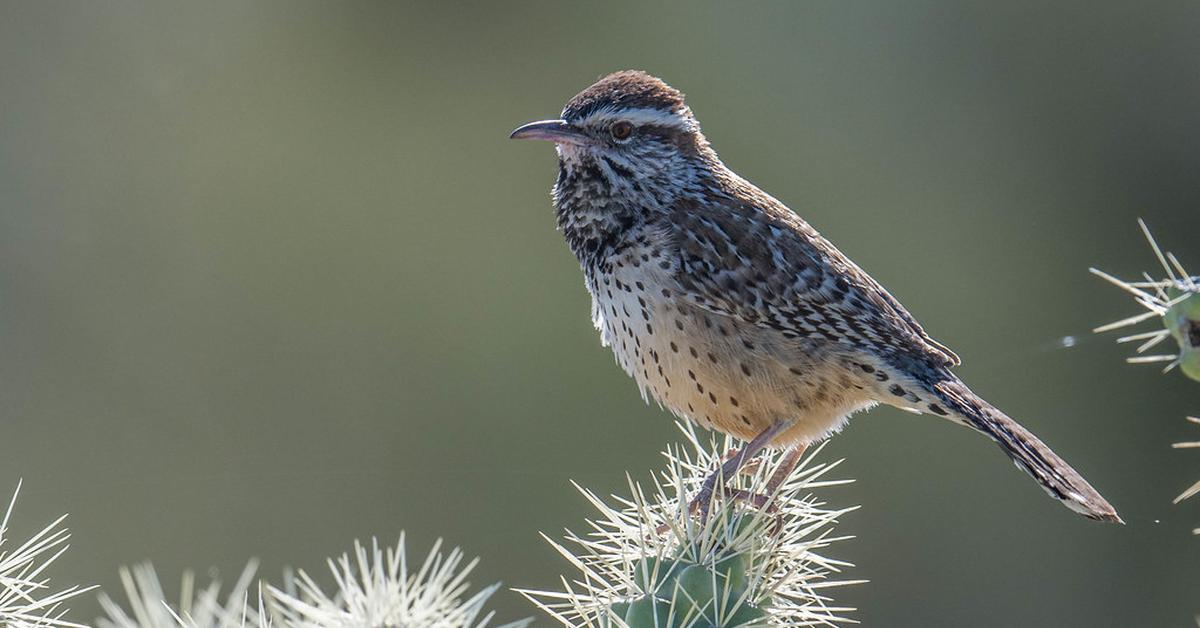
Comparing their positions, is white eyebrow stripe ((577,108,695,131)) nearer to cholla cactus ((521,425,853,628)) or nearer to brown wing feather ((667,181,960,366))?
brown wing feather ((667,181,960,366))

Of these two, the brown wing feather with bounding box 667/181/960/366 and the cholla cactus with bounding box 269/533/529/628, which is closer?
the cholla cactus with bounding box 269/533/529/628

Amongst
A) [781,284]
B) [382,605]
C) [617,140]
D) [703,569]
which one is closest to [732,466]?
[781,284]

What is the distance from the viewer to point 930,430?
5.57 m

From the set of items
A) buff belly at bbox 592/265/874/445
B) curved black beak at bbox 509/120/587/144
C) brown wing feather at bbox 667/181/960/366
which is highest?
curved black beak at bbox 509/120/587/144

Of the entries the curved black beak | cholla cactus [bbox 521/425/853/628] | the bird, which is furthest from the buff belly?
cholla cactus [bbox 521/425/853/628]

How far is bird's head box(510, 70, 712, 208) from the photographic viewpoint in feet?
8.81

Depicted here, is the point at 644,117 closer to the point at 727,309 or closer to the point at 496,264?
the point at 727,309

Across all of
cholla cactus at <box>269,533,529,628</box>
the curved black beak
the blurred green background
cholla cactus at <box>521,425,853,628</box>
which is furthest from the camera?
the blurred green background

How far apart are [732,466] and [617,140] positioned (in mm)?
735

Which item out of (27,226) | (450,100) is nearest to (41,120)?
(27,226)

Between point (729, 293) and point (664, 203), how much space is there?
0.25m

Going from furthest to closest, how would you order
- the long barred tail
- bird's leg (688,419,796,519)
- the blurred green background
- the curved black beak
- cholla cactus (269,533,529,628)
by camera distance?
the blurred green background
the curved black beak
the long barred tail
bird's leg (688,419,796,519)
cholla cactus (269,533,529,628)

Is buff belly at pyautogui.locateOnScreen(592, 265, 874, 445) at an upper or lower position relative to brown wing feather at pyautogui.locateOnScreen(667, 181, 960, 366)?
lower

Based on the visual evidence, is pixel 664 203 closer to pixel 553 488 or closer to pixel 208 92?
pixel 553 488
